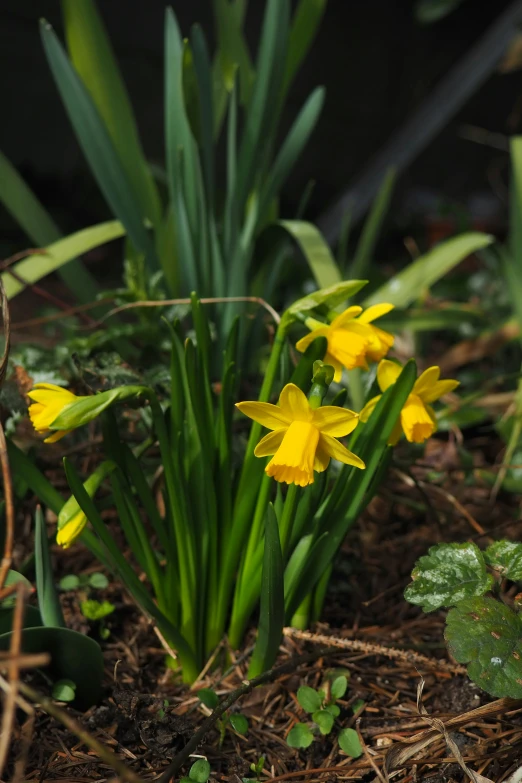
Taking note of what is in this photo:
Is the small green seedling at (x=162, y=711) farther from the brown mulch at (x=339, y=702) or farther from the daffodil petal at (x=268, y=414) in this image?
the daffodil petal at (x=268, y=414)

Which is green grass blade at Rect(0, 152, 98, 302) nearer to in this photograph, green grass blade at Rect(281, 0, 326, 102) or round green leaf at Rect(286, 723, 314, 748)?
green grass blade at Rect(281, 0, 326, 102)

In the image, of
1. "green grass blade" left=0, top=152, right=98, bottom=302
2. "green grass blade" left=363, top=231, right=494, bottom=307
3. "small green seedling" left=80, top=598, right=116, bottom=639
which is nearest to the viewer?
"small green seedling" left=80, top=598, right=116, bottom=639

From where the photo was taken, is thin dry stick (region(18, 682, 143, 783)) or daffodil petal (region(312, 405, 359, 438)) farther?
daffodil petal (region(312, 405, 359, 438))

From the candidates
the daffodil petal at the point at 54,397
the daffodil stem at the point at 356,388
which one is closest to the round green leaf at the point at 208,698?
the daffodil petal at the point at 54,397

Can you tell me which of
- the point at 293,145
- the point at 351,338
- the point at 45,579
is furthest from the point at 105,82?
the point at 45,579

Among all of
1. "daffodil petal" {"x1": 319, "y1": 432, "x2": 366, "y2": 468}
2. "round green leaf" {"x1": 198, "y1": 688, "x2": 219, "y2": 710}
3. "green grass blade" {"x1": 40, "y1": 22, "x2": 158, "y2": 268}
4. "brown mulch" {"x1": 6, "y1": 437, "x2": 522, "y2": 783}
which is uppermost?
A: "green grass blade" {"x1": 40, "y1": 22, "x2": 158, "y2": 268}

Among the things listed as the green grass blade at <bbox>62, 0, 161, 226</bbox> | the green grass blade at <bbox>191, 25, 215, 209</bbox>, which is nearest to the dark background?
the green grass blade at <bbox>62, 0, 161, 226</bbox>

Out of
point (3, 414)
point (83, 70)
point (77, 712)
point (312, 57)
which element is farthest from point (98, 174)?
point (312, 57)
